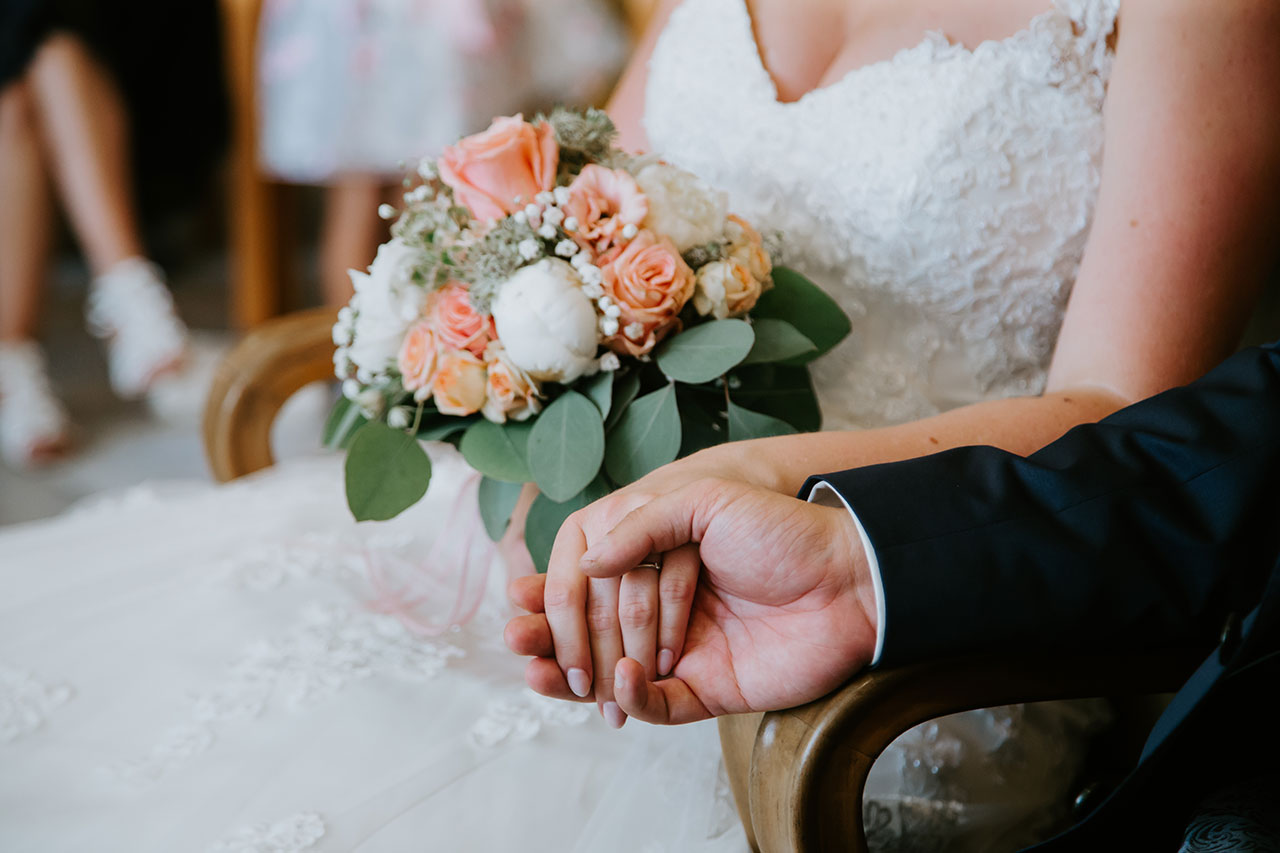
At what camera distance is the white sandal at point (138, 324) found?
269 cm

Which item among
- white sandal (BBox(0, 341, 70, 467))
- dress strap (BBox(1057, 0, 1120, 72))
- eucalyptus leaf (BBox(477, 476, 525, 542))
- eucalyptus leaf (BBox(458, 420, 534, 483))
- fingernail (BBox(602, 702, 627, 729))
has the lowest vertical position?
white sandal (BBox(0, 341, 70, 467))

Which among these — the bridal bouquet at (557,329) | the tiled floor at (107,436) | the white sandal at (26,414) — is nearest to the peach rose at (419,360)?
the bridal bouquet at (557,329)

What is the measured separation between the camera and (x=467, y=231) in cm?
77

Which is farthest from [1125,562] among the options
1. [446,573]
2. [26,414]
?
[26,414]

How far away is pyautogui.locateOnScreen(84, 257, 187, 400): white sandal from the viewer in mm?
2693

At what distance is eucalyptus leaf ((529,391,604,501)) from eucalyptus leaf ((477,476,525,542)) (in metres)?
0.08

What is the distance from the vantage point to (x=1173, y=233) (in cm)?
74

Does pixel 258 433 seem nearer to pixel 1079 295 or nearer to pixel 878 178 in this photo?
pixel 878 178

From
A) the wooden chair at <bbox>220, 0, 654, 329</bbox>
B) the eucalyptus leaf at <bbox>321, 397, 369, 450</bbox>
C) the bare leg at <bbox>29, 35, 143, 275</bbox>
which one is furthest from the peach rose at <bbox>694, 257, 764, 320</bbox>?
the bare leg at <bbox>29, 35, 143, 275</bbox>

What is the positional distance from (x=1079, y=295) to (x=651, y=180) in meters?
0.38

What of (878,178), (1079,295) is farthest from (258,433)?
(1079,295)

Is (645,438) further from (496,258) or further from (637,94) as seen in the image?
(637,94)

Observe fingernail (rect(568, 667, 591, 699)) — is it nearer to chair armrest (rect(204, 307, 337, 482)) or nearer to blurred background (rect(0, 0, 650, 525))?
chair armrest (rect(204, 307, 337, 482))

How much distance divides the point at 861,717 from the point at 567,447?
0.96 feet
